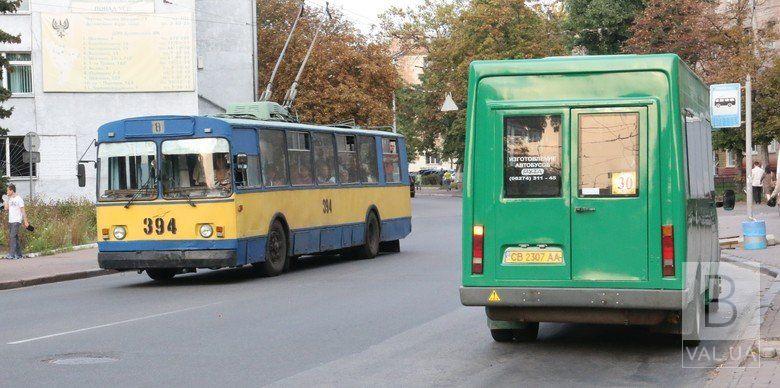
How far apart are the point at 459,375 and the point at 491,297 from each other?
3.51 feet

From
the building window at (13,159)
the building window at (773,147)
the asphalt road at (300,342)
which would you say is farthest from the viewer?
the building window at (773,147)

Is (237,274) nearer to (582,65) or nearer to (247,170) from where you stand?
(247,170)

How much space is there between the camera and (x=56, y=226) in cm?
3111

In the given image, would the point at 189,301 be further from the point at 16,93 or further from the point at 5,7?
the point at 16,93

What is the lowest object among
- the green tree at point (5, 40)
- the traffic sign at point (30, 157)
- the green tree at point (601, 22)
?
the traffic sign at point (30, 157)

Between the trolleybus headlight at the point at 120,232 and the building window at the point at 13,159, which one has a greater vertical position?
the building window at the point at 13,159

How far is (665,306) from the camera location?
999 cm

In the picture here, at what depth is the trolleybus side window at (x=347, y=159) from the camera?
Result: 2444 cm

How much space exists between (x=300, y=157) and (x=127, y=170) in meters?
3.81

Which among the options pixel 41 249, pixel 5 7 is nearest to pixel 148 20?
pixel 5 7

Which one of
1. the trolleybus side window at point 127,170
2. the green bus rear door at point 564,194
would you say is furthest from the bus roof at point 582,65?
the trolleybus side window at point 127,170

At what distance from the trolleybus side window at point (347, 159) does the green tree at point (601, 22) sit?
41.4 metres

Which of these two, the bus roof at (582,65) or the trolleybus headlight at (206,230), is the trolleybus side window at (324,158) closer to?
the trolleybus headlight at (206,230)

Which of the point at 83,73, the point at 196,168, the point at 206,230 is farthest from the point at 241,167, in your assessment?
the point at 83,73
